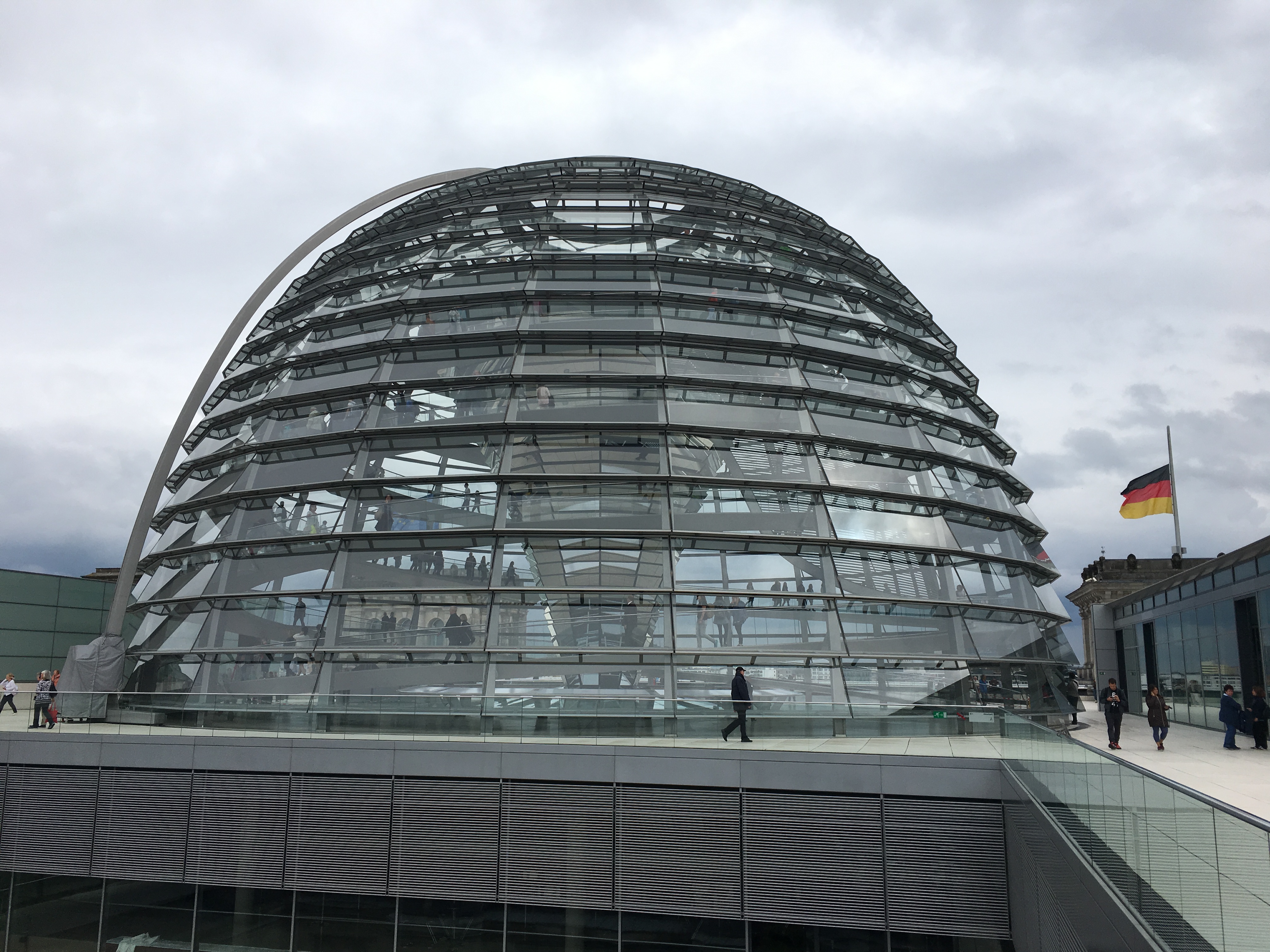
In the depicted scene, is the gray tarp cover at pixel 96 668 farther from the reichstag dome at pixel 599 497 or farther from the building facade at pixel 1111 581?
the building facade at pixel 1111 581

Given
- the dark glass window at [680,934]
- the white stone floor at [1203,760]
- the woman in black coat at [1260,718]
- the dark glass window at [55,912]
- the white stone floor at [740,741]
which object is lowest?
the dark glass window at [55,912]

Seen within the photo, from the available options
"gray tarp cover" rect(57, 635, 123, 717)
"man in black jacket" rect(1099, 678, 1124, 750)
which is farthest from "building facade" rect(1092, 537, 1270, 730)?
"gray tarp cover" rect(57, 635, 123, 717)

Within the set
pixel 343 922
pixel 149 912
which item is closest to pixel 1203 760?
pixel 343 922

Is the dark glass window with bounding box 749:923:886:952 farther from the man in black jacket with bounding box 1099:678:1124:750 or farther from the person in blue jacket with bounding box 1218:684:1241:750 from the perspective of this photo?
the person in blue jacket with bounding box 1218:684:1241:750

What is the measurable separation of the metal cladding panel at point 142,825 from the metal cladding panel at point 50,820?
232mm

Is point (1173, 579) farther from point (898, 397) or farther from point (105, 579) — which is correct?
point (105, 579)

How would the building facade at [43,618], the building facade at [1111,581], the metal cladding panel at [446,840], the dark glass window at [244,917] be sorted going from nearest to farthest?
the metal cladding panel at [446,840]
the dark glass window at [244,917]
the building facade at [43,618]
the building facade at [1111,581]

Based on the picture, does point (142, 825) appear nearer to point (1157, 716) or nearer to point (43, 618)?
point (1157, 716)

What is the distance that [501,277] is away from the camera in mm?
25516

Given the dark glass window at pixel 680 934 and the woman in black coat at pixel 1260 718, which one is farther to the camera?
the woman in black coat at pixel 1260 718

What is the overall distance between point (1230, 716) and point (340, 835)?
17.3 m

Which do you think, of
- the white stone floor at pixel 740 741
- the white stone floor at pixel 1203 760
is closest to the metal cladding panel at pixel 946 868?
the white stone floor at pixel 740 741

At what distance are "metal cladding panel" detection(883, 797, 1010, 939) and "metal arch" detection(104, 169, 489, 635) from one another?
18705mm

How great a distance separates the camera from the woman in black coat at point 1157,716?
19.5 m
